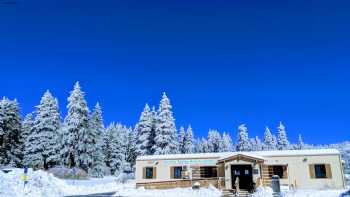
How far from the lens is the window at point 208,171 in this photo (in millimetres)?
29969

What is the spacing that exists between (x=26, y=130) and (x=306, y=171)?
40.6 metres

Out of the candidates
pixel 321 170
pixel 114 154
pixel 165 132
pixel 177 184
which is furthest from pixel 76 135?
pixel 321 170

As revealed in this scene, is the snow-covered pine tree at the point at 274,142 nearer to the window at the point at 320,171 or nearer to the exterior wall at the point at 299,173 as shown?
the exterior wall at the point at 299,173

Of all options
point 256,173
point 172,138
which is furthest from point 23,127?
point 256,173

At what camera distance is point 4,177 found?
2073cm

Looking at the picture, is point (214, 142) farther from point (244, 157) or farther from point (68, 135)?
point (244, 157)

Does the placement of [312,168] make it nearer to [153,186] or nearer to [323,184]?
[323,184]

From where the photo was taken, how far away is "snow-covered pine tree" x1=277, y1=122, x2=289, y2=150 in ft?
225

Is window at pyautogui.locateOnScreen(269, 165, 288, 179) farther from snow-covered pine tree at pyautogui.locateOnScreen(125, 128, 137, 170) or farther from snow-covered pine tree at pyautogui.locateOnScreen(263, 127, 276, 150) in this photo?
snow-covered pine tree at pyautogui.locateOnScreen(263, 127, 276, 150)

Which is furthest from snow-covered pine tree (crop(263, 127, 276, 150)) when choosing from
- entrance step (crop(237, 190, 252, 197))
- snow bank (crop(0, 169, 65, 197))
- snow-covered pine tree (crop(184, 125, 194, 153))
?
snow bank (crop(0, 169, 65, 197))

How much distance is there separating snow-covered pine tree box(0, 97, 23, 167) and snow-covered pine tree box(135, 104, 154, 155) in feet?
57.1

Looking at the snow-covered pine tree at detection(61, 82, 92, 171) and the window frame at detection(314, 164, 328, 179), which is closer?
the window frame at detection(314, 164, 328, 179)

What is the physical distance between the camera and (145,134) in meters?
47.8

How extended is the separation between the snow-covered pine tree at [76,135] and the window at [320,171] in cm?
2941
